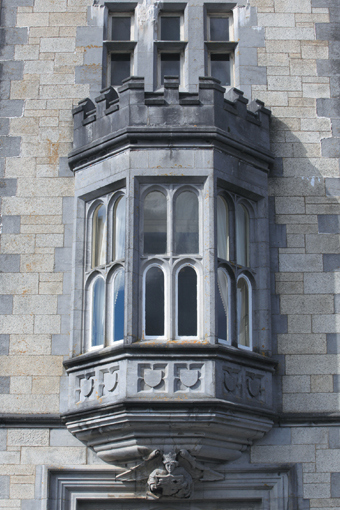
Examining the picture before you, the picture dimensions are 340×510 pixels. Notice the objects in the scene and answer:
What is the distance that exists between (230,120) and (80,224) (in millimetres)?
2667

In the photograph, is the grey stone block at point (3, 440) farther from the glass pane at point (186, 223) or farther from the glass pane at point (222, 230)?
the glass pane at point (222, 230)

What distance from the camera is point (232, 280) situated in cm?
1171

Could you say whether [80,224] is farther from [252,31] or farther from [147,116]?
[252,31]

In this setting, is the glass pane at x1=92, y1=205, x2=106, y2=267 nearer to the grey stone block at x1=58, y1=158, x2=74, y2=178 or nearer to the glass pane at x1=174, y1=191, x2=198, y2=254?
the grey stone block at x1=58, y1=158, x2=74, y2=178

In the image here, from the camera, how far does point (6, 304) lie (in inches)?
474

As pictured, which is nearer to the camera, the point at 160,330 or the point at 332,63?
the point at 160,330

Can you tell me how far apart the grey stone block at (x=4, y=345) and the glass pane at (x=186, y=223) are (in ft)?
8.84

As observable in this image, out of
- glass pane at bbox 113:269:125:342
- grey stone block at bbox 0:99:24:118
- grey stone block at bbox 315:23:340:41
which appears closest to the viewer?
glass pane at bbox 113:269:125:342

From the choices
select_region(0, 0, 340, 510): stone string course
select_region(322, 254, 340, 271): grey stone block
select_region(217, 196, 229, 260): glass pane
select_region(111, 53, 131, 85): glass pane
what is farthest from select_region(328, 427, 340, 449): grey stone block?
select_region(111, 53, 131, 85): glass pane

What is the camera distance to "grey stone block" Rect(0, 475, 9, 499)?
11.1m

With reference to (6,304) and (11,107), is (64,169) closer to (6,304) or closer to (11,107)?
(11,107)

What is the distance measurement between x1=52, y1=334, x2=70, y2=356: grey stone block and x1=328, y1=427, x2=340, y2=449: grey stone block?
149 inches

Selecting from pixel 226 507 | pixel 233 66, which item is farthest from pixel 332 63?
pixel 226 507

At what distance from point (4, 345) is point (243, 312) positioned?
3.38 meters
